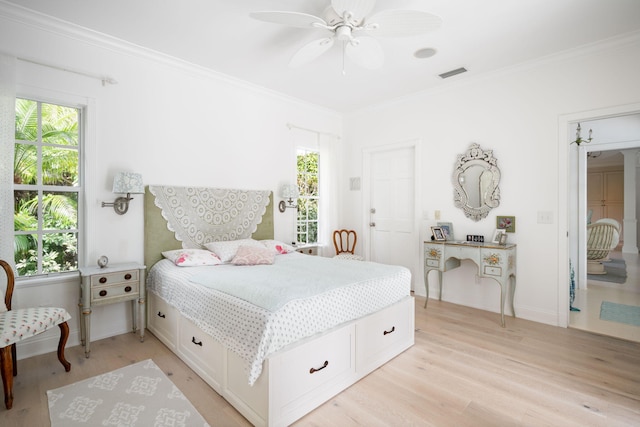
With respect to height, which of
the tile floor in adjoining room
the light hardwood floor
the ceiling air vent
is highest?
the ceiling air vent

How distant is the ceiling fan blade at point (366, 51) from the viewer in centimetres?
238

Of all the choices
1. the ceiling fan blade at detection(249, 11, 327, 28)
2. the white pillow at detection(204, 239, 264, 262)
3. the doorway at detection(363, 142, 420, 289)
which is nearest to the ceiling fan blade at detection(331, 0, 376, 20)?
the ceiling fan blade at detection(249, 11, 327, 28)

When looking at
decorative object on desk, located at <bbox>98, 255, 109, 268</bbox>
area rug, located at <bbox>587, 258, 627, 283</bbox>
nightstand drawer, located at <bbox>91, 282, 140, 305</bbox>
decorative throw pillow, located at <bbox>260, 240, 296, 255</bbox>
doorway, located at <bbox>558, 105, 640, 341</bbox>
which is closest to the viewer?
nightstand drawer, located at <bbox>91, 282, 140, 305</bbox>

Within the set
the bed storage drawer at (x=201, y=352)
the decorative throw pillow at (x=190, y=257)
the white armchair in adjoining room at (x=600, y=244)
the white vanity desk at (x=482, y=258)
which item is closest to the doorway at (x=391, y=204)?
the white vanity desk at (x=482, y=258)

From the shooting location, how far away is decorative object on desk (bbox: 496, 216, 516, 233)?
3426 mm

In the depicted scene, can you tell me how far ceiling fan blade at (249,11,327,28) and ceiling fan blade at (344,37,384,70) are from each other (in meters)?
0.40

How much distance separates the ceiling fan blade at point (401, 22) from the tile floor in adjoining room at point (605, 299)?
322 centimetres

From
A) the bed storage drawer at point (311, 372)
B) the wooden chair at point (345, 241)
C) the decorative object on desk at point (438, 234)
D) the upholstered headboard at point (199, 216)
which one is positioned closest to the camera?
the bed storage drawer at point (311, 372)

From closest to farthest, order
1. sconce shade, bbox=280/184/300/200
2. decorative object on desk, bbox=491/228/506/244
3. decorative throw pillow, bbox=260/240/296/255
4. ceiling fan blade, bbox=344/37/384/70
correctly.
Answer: ceiling fan blade, bbox=344/37/384/70, decorative object on desk, bbox=491/228/506/244, decorative throw pillow, bbox=260/240/296/255, sconce shade, bbox=280/184/300/200

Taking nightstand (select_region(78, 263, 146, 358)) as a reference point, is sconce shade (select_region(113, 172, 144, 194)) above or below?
above

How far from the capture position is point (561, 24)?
2586mm

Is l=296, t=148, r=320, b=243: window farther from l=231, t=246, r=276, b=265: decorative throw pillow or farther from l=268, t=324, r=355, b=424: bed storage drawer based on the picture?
l=268, t=324, r=355, b=424: bed storage drawer

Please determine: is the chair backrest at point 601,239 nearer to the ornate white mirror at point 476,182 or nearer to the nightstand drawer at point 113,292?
the ornate white mirror at point 476,182

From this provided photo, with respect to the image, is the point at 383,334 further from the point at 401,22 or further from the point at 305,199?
the point at 305,199
